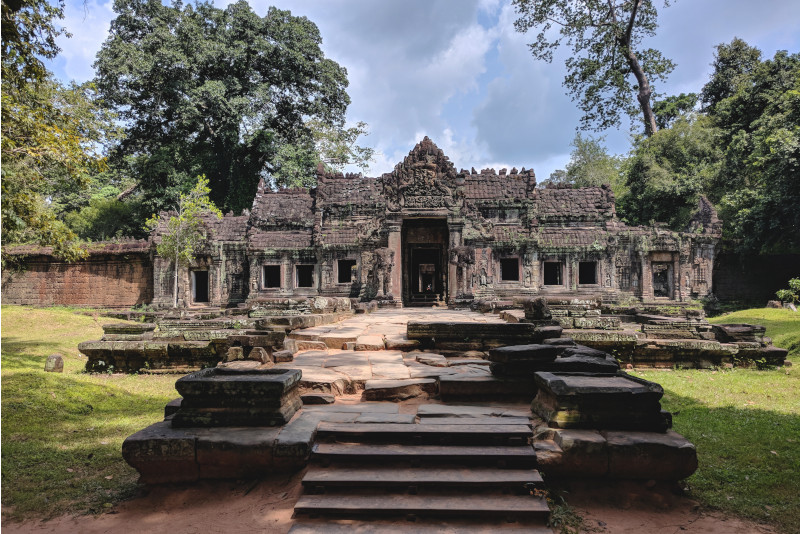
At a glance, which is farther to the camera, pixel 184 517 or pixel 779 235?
pixel 779 235

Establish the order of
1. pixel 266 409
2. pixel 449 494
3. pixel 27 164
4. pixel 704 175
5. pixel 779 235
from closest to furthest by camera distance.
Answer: pixel 449 494, pixel 266 409, pixel 27 164, pixel 779 235, pixel 704 175

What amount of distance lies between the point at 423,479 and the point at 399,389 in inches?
58.5

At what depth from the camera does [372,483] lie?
3006mm

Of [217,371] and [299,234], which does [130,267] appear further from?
[217,371]

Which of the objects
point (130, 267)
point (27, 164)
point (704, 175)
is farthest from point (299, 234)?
point (704, 175)

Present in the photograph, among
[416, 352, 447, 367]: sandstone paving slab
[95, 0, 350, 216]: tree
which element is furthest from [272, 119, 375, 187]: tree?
[416, 352, 447, 367]: sandstone paving slab

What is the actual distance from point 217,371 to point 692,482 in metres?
4.15

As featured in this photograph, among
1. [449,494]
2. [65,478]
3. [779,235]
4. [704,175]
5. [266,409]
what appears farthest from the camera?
[704,175]

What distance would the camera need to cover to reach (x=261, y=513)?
2.93 m

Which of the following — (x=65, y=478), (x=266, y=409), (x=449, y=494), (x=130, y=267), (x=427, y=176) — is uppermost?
(x=427, y=176)

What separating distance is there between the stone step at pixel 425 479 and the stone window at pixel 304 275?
53.4 feet

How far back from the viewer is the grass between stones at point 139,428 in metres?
3.43

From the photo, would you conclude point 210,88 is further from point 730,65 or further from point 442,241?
point 730,65

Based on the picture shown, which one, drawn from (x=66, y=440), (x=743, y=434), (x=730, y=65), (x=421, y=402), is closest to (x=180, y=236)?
(x=66, y=440)
